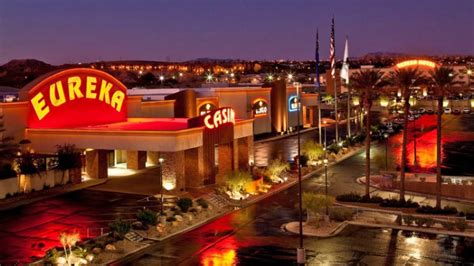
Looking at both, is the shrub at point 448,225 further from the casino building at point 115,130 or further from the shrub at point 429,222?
the casino building at point 115,130

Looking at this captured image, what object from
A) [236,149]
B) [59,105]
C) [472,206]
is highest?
[59,105]

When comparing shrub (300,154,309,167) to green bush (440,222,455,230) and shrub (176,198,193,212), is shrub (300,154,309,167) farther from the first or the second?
green bush (440,222,455,230)

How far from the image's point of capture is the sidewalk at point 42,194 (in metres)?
43.8

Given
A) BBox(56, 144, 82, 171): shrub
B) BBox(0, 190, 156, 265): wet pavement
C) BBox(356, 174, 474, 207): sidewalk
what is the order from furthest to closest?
BBox(56, 144, 82, 171): shrub → BBox(356, 174, 474, 207): sidewalk → BBox(0, 190, 156, 265): wet pavement

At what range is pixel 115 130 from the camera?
1999 inches

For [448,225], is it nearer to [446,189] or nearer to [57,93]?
[446,189]

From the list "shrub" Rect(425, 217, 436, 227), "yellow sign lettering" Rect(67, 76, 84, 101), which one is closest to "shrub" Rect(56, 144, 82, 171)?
"yellow sign lettering" Rect(67, 76, 84, 101)

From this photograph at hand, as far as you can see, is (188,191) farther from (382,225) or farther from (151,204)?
(382,225)

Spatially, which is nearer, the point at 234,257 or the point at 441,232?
the point at 234,257

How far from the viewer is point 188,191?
4944 cm

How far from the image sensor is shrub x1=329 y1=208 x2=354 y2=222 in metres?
41.3

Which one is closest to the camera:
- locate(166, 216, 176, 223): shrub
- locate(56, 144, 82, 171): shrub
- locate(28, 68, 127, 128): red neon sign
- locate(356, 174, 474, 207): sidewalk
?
locate(166, 216, 176, 223): shrub

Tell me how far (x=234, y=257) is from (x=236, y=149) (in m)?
25.7

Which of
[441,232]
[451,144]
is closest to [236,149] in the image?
[441,232]
